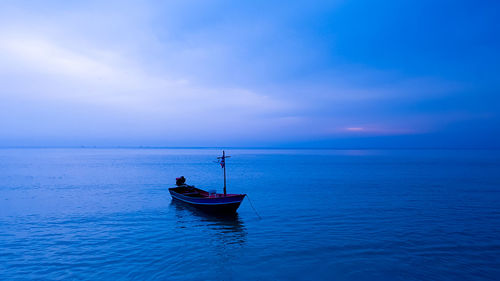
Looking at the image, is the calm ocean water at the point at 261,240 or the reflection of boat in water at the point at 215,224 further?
the reflection of boat in water at the point at 215,224

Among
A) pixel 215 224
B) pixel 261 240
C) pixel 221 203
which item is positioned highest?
pixel 221 203

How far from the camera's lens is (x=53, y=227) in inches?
933

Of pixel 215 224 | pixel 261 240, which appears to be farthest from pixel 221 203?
pixel 261 240

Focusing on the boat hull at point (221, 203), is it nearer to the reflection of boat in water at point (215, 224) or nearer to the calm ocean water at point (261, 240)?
the reflection of boat in water at point (215, 224)

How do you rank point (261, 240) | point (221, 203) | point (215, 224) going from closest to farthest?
point (261, 240), point (215, 224), point (221, 203)

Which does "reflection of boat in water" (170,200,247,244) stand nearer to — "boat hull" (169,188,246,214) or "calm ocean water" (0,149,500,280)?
"calm ocean water" (0,149,500,280)

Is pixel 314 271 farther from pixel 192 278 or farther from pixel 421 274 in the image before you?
pixel 192 278

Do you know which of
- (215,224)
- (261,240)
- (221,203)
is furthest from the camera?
(221,203)

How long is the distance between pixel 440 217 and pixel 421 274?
14540 millimetres

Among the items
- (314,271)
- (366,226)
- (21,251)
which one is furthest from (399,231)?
(21,251)

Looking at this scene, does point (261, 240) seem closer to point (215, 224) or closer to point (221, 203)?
point (215, 224)

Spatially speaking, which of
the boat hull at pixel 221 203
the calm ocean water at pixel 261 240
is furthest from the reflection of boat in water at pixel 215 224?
the boat hull at pixel 221 203

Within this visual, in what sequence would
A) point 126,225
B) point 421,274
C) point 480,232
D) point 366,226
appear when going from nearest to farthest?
point 421,274 < point 480,232 < point 366,226 < point 126,225

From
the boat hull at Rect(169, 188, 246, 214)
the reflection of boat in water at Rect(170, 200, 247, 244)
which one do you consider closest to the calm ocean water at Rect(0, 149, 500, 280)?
the reflection of boat in water at Rect(170, 200, 247, 244)
